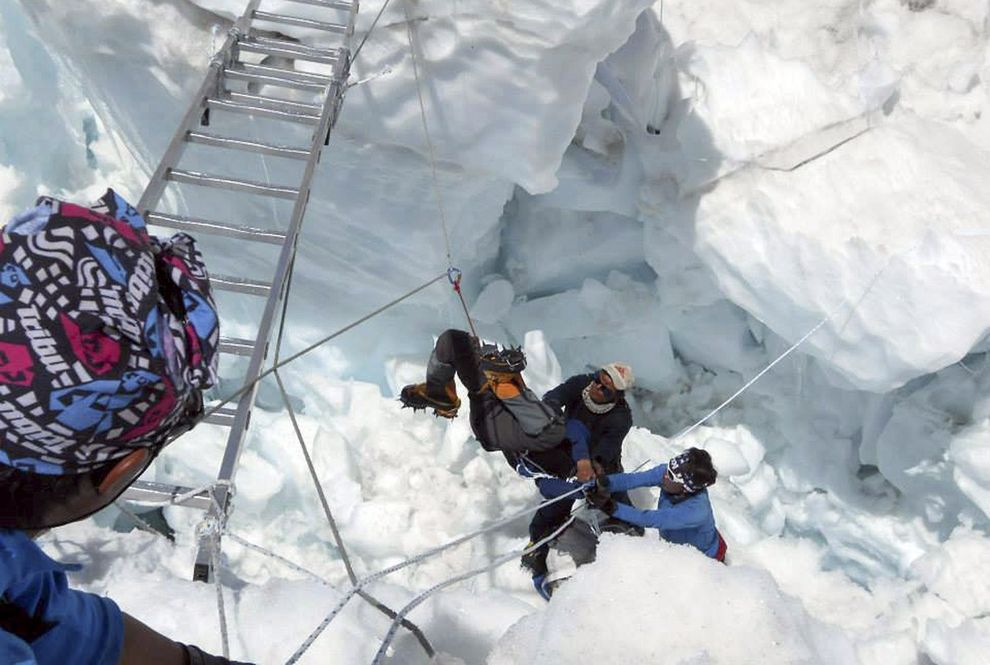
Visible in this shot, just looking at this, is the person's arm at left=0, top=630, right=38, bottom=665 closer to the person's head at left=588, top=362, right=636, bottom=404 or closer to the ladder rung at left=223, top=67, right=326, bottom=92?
the ladder rung at left=223, top=67, right=326, bottom=92

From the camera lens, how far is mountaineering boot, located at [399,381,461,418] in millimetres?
3014

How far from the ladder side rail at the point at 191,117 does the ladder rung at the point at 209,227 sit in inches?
1.6

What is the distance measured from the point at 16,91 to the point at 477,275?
2516mm

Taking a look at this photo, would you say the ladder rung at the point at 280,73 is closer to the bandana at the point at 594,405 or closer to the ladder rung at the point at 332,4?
the ladder rung at the point at 332,4

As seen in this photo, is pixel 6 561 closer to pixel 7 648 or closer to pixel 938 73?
pixel 7 648

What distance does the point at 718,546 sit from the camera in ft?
9.52

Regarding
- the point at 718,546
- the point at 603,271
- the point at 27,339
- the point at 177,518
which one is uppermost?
the point at 27,339

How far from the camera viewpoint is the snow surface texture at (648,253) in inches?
114

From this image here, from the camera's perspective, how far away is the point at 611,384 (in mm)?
2986

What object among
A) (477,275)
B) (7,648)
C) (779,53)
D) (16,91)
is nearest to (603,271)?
(477,275)

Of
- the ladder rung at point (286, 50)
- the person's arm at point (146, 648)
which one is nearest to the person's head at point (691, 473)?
the ladder rung at point (286, 50)

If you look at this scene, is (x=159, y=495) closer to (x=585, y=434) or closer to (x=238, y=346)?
(x=238, y=346)

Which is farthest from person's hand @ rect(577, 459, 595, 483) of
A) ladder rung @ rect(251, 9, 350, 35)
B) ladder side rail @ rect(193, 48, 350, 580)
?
ladder rung @ rect(251, 9, 350, 35)

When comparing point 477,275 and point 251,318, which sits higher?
point 251,318
